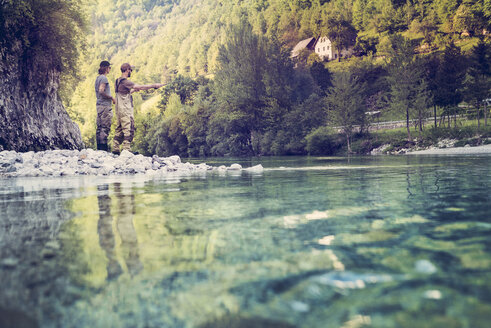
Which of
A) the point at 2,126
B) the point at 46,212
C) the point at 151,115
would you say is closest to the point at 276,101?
the point at 151,115

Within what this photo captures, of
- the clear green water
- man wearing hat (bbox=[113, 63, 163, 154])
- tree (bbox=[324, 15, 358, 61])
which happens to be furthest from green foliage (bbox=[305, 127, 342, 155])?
tree (bbox=[324, 15, 358, 61])

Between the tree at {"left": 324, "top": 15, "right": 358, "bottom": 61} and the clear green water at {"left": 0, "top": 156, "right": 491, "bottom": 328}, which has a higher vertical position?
Result: the tree at {"left": 324, "top": 15, "right": 358, "bottom": 61}

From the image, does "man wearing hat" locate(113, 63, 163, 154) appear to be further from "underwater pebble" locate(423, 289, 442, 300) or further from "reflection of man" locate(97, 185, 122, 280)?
"underwater pebble" locate(423, 289, 442, 300)

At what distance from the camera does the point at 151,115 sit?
5541 centimetres

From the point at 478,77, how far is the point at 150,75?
9567 cm

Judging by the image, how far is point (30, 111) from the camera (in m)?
13.8

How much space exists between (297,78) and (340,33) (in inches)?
1208

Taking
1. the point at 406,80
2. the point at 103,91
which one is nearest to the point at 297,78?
the point at 406,80

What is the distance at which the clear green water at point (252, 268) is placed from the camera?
963 millimetres

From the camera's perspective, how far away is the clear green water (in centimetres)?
96

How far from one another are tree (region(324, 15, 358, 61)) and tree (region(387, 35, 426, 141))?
35089mm

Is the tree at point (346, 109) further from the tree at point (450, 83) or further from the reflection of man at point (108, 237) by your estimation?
the reflection of man at point (108, 237)

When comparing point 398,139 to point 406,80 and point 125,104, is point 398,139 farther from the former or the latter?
point 125,104

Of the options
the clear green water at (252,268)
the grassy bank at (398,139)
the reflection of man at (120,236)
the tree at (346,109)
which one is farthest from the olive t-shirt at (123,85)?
the tree at (346,109)
